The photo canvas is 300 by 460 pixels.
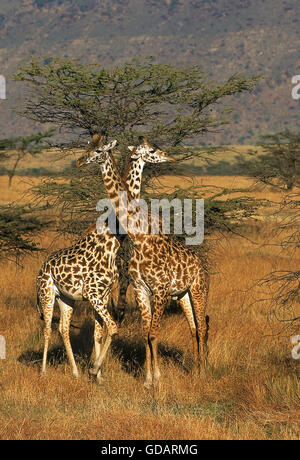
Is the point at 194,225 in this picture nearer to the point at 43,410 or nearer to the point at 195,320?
the point at 195,320

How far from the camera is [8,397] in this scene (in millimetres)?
8336

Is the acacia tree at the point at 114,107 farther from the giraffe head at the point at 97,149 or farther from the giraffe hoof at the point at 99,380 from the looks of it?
the giraffe hoof at the point at 99,380

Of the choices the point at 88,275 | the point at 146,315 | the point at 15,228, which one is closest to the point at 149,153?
the point at 88,275

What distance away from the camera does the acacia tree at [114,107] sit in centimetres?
1197

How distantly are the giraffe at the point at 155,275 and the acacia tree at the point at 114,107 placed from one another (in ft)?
9.25

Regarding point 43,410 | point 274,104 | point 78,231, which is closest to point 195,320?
point 43,410

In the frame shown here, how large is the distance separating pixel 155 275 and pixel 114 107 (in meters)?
4.39

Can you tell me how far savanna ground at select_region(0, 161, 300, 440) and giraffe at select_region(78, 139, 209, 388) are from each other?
471 mm

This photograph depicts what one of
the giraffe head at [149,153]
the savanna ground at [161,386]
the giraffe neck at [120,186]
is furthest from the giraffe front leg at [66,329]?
the giraffe head at [149,153]

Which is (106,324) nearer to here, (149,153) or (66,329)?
(66,329)

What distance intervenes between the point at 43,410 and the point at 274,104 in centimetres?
15412

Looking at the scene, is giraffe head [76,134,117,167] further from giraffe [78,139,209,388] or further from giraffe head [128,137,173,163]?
giraffe head [128,137,173,163]

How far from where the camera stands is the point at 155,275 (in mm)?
8938

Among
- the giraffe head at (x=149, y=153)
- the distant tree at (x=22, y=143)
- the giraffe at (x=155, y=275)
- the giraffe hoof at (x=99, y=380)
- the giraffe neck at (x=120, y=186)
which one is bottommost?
the giraffe hoof at (x=99, y=380)
